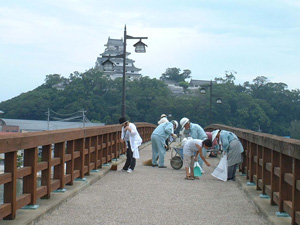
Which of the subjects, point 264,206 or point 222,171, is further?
point 222,171

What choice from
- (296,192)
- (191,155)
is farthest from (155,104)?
(296,192)

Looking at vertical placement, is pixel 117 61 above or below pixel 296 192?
above

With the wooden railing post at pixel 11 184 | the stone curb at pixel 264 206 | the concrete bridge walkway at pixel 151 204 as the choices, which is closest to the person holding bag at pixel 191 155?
the concrete bridge walkway at pixel 151 204

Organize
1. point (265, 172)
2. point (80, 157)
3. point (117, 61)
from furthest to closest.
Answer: point (117, 61) < point (80, 157) < point (265, 172)

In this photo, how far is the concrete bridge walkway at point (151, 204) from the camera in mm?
7223

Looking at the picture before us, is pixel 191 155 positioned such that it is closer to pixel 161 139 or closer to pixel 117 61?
pixel 161 139

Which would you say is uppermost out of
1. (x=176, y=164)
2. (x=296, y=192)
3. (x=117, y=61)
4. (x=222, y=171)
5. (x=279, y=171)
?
(x=117, y=61)

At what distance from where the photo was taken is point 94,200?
8.91 meters

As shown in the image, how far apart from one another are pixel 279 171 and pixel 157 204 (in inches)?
86.3

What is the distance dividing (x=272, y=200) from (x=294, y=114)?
10062 centimetres

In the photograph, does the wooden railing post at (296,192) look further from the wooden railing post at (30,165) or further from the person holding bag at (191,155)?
the person holding bag at (191,155)

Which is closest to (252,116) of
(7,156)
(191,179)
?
(191,179)

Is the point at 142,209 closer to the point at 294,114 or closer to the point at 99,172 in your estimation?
the point at 99,172

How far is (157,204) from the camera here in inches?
339
